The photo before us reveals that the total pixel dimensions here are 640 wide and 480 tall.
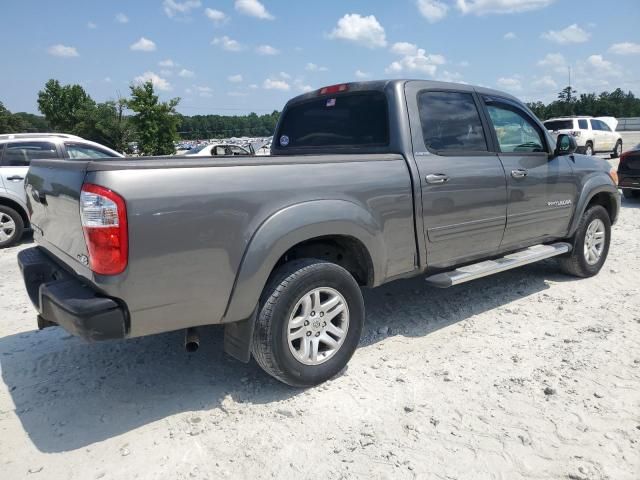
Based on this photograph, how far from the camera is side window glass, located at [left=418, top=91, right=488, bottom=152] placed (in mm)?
3787

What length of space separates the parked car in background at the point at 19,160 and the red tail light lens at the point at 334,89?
15.5 ft


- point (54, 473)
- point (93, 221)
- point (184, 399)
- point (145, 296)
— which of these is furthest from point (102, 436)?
point (93, 221)

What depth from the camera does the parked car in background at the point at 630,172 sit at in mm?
10828

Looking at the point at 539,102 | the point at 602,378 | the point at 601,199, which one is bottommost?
the point at 602,378

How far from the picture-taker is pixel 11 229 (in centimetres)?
780

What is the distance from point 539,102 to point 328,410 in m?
66.5

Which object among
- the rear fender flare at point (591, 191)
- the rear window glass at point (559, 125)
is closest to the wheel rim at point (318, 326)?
the rear fender flare at point (591, 191)

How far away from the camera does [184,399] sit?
3090 mm

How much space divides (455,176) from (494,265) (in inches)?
34.7

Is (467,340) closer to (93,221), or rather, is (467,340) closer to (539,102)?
(93,221)

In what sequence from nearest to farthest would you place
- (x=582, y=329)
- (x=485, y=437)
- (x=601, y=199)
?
(x=485, y=437) → (x=582, y=329) → (x=601, y=199)

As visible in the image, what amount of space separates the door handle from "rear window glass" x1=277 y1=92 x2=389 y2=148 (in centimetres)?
41

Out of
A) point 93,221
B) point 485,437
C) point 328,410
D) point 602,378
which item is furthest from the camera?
point 602,378

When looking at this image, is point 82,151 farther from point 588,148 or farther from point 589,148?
point 589,148
